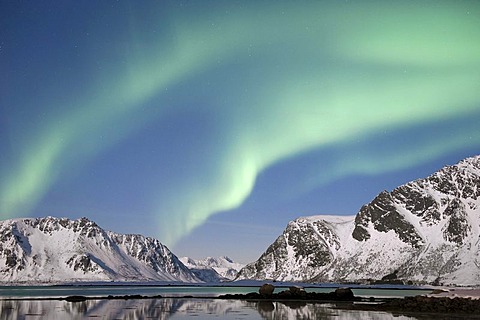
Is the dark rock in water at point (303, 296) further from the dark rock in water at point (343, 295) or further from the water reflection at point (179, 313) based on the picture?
the water reflection at point (179, 313)

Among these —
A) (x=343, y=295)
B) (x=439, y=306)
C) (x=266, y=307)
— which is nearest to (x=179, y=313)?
(x=266, y=307)

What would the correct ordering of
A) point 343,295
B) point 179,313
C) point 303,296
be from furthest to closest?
point 303,296
point 343,295
point 179,313

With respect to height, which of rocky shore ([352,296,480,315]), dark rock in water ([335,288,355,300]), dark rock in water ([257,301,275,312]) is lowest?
rocky shore ([352,296,480,315])

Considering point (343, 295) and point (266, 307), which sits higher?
point (343, 295)

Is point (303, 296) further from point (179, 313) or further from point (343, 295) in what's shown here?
point (179, 313)

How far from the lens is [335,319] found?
72312mm

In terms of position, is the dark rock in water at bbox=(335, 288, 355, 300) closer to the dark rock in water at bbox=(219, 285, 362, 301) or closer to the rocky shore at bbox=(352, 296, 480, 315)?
the dark rock in water at bbox=(219, 285, 362, 301)

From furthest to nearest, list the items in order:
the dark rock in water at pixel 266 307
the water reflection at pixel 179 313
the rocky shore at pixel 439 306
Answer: the dark rock in water at pixel 266 307 < the rocky shore at pixel 439 306 < the water reflection at pixel 179 313

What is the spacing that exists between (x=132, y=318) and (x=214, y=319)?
1109 centimetres

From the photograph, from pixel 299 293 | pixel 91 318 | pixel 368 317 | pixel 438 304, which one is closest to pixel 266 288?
pixel 299 293

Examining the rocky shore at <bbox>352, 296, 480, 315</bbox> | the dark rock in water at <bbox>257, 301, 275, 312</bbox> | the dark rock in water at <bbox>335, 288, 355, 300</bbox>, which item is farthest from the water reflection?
the dark rock in water at <bbox>335, 288, 355, 300</bbox>

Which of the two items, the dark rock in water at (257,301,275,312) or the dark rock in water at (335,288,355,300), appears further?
the dark rock in water at (335,288,355,300)

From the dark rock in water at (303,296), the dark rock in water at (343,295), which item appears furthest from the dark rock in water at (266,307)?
the dark rock in water at (343,295)

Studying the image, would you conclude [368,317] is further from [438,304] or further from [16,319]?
[16,319]
